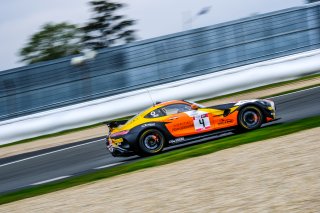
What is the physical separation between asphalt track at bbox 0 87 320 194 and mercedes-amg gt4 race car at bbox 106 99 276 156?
0.63 metres

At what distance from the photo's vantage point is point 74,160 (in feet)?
43.8

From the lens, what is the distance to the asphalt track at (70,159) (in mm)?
11828

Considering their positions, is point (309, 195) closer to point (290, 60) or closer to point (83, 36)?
point (290, 60)

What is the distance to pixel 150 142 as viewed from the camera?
11875 millimetres

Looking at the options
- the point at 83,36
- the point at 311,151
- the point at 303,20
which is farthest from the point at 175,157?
the point at 83,36

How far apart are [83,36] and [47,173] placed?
35383 mm

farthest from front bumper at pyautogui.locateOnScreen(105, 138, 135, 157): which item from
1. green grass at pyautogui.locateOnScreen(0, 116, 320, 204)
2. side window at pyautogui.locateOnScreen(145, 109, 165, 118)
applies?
side window at pyautogui.locateOnScreen(145, 109, 165, 118)

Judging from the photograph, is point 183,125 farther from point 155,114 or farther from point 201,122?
point 155,114

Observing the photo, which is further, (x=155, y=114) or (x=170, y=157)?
(x=155, y=114)

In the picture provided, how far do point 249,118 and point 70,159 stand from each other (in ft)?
14.6

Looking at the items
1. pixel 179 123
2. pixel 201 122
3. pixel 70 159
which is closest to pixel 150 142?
pixel 179 123

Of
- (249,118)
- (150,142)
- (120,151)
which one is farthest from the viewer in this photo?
(249,118)

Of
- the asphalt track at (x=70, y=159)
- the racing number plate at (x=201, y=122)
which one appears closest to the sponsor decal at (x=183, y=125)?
the racing number plate at (x=201, y=122)

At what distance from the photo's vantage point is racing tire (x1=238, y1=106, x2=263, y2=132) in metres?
12.0
